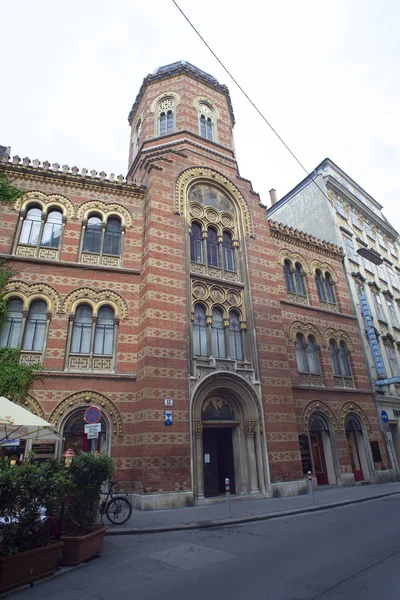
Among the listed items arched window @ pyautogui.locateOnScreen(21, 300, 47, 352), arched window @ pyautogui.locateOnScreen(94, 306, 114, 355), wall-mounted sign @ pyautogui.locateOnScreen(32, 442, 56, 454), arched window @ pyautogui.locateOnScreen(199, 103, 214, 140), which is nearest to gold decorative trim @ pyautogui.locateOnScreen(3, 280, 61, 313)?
arched window @ pyautogui.locateOnScreen(21, 300, 47, 352)

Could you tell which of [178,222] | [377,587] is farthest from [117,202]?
[377,587]

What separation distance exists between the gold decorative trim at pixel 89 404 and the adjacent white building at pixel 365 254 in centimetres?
1558

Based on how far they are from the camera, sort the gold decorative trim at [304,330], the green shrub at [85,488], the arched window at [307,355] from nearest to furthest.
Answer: the green shrub at [85,488], the arched window at [307,355], the gold decorative trim at [304,330]

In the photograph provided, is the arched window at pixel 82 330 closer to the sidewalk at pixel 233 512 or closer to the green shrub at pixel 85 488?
the sidewalk at pixel 233 512

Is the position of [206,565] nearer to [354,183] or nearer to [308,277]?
[308,277]

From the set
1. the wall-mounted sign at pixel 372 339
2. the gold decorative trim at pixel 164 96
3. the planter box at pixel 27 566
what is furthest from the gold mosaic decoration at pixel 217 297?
the gold decorative trim at pixel 164 96

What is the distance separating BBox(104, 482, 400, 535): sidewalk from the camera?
9414 mm

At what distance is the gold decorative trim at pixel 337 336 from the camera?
20.8 metres

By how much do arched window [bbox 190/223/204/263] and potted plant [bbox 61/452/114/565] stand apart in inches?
451

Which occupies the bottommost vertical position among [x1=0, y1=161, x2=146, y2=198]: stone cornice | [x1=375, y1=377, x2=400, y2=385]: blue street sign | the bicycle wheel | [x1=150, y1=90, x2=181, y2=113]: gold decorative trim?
the bicycle wheel

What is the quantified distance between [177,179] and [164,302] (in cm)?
715

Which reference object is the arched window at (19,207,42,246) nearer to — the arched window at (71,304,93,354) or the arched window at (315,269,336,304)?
the arched window at (71,304,93,354)

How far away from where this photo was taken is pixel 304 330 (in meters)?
20.2

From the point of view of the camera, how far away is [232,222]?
1934 centimetres
